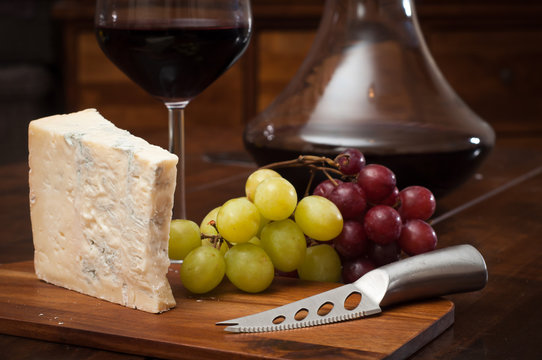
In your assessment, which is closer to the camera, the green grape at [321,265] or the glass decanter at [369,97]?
the green grape at [321,265]

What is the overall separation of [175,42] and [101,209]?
0.71 feet

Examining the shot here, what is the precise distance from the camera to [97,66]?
3.09 metres

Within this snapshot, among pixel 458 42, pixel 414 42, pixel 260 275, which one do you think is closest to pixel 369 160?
pixel 414 42

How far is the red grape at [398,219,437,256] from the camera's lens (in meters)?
0.70

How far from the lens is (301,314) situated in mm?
606

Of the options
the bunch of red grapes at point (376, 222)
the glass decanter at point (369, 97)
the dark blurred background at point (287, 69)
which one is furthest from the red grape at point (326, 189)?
the dark blurred background at point (287, 69)

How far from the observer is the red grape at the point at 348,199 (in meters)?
0.71

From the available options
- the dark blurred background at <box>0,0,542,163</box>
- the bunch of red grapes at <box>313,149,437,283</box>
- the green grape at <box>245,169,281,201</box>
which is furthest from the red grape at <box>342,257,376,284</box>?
the dark blurred background at <box>0,0,542,163</box>

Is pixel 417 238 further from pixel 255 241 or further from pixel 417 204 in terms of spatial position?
pixel 255 241

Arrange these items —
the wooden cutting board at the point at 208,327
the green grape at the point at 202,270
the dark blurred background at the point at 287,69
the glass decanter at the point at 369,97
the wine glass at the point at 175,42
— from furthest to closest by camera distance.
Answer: the dark blurred background at the point at 287,69 < the glass decanter at the point at 369,97 < the wine glass at the point at 175,42 < the green grape at the point at 202,270 < the wooden cutting board at the point at 208,327

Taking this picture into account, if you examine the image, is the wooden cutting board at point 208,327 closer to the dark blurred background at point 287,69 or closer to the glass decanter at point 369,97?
the glass decanter at point 369,97

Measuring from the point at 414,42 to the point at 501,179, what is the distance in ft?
1.10

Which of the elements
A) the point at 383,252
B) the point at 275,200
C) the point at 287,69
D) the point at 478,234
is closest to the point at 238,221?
the point at 275,200

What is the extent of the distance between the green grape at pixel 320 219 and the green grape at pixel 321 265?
0.03m
